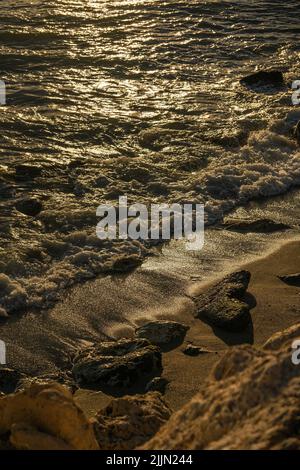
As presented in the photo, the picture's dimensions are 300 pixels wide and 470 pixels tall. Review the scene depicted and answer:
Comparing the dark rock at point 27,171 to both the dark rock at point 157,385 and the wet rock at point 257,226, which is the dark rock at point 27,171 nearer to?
the wet rock at point 257,226

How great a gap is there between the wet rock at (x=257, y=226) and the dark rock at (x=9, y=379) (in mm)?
3190

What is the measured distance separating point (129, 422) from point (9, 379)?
73.0 inches

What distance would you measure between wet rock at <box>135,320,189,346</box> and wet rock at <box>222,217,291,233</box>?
2.08m

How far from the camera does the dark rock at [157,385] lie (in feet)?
18.4

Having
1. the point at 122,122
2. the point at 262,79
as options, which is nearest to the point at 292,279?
the point at 122,122

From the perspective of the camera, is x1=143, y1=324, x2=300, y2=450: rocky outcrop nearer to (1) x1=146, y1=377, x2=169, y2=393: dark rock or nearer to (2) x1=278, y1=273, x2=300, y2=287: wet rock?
(1) x1=146, y1=377, x2=169, y2=393: dark rock

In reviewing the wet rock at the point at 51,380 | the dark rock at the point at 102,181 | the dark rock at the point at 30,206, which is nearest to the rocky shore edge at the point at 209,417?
the wet rock at the point at 51,380

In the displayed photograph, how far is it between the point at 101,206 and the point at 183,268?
1.64 metres

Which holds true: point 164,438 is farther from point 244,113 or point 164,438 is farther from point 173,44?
point 173,44

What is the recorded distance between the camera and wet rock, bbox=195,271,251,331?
642 cm

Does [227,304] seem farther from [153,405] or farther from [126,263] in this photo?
[153,405]

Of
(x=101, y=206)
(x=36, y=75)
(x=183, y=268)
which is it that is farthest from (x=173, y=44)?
(x=183, y=268)

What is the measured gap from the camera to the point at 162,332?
6340 millimetres

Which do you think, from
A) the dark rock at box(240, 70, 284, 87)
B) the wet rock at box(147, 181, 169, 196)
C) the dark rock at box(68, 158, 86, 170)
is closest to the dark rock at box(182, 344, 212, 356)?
the wet rock at box(147, 181, 169, 196)
